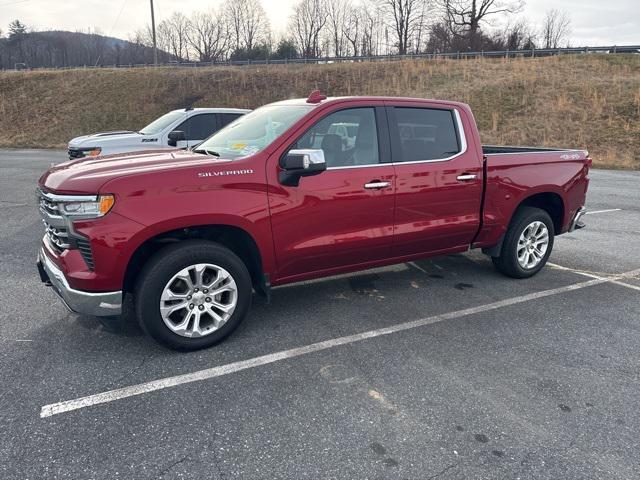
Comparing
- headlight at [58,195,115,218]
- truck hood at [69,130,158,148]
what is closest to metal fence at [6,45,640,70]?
truck hood at [69,130,158,148]

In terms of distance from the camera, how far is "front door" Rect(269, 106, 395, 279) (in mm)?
3846

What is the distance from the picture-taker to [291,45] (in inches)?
2275

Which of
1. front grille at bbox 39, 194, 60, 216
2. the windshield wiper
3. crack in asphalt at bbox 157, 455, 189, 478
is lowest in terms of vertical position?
crack in asphalt at bbox 157, 455, 189, 478

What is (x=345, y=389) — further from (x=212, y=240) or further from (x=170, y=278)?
(x=212, y=240)

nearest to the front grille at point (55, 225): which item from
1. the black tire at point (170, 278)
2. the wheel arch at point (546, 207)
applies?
the black tire at point (170, 278)

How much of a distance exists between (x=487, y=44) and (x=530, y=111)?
26.4 metres

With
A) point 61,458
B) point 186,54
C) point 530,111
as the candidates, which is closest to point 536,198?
point 61,458

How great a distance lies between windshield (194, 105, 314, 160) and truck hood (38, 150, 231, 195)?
8.9 inches

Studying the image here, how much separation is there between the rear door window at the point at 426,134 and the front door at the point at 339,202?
209mm

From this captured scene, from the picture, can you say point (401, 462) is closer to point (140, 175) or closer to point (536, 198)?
point (140, 175)

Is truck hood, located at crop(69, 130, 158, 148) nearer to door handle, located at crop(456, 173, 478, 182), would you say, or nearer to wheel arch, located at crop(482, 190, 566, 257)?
door handle, located at crop(456, 173, 478, 182)

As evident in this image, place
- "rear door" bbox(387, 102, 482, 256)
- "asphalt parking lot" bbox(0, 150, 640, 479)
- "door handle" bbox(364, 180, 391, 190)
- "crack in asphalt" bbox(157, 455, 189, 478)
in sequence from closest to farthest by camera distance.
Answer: "crack in asphalt" bbox(157, 455, 189, 478) < "asphalt parking lot" bbox(0, 150, 640, 479) < "door handle" bbox(364, 180, 391, 190) < "rear door" bbox(387, 102, 482, 256)

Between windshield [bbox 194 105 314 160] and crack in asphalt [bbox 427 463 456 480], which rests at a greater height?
windshield [bbox 194 105 314 160]

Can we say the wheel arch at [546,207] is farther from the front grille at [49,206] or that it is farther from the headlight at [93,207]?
the front grille at [49,206]
